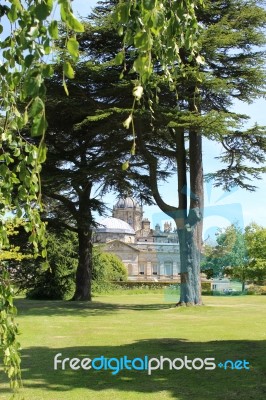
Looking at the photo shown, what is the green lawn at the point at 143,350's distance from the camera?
17.6 ft

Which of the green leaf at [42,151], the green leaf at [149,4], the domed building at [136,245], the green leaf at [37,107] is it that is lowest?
the green leaf at [42,151]

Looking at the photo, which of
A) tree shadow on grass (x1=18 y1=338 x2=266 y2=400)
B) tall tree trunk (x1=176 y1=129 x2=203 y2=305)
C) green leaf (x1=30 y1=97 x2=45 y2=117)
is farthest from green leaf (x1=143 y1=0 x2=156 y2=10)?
tall tree trunk (x1=176 y1=129 x2=203 y2=305)

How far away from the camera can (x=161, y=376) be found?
6.13 meters

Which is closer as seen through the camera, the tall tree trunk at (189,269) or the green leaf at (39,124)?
the green leaf at (39,124)

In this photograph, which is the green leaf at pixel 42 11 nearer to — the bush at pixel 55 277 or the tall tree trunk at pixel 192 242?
the tall tree trunk at pixel 192 242

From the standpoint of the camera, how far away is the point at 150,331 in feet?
35.0

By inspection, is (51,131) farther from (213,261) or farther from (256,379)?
(213,261)

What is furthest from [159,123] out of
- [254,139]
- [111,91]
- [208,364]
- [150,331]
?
[208,364]

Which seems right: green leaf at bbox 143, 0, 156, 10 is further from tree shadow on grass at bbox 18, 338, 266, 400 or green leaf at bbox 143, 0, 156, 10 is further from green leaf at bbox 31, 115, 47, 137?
tree shadow on grass at bbox 18, 338, 266, 400

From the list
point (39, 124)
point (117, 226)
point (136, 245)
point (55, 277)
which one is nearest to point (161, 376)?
point (39, 124)

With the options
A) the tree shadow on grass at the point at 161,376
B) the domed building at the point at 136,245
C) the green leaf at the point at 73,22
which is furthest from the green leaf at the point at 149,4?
the domed building at the point at 136,245

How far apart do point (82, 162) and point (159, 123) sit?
3.42 m

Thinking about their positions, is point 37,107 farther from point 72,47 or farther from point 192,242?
point 192,242

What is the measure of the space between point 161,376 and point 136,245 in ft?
196
